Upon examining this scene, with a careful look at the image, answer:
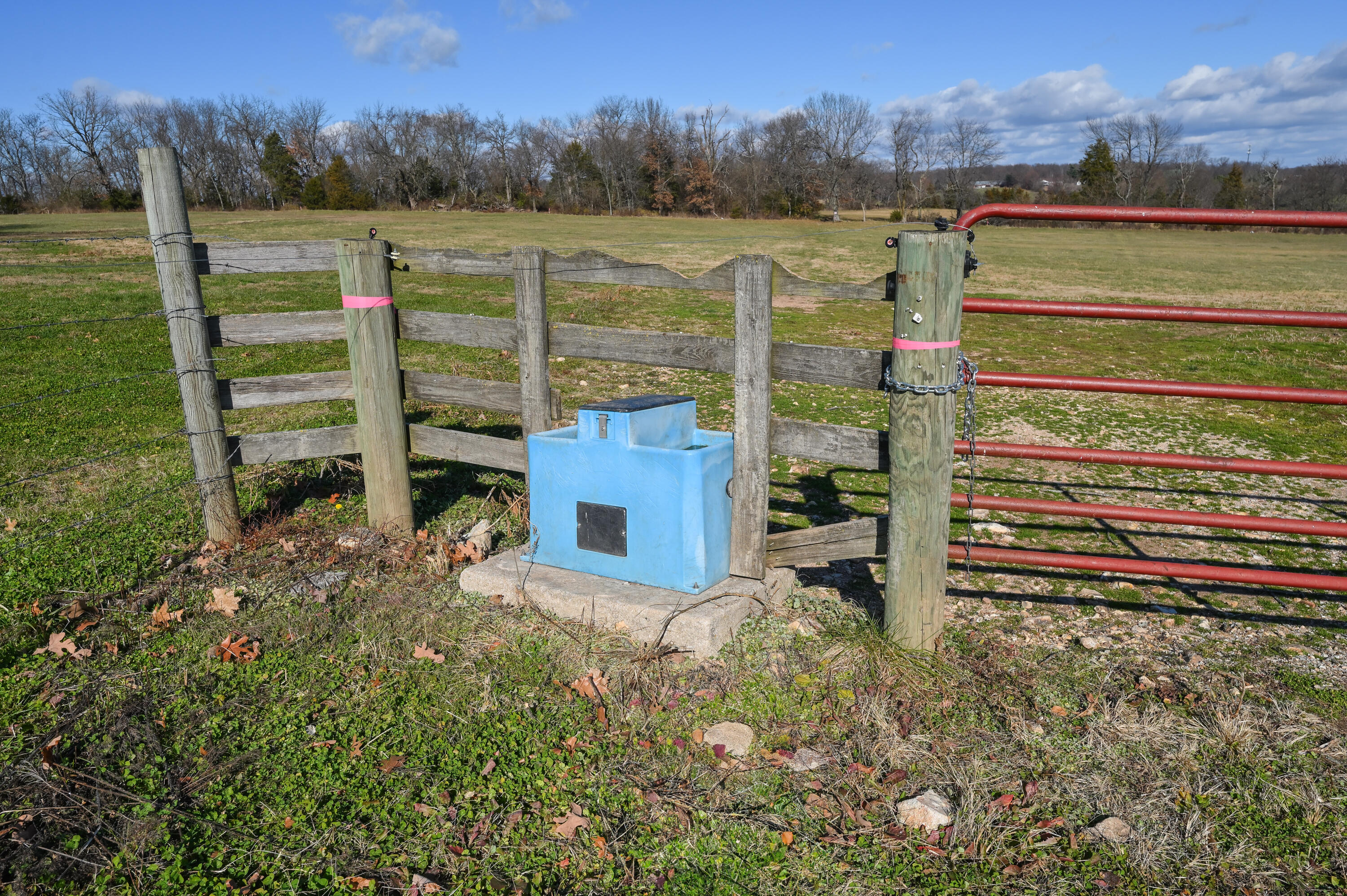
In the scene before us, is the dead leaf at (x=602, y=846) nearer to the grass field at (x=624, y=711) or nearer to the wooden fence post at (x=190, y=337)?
the grass field at (x=624, y=711)

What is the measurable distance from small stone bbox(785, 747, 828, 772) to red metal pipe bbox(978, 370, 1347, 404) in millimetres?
1768

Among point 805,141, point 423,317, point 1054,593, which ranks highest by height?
point 805,141

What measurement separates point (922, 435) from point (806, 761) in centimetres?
150

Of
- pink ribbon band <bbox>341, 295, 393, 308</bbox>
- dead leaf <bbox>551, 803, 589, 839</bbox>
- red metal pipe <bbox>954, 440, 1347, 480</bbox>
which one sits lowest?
dead leaf <bbox>551, 803, 589, 839</bbox>

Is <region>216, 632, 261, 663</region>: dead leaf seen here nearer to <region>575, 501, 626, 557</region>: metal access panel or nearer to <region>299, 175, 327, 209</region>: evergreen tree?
<region>575, 501, 626, 557</region>: metal access panel

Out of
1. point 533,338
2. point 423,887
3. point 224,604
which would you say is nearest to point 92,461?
point 224,604

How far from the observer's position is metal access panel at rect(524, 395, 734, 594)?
4.23 metres

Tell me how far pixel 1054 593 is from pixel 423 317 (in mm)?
4195

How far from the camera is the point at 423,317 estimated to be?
5.51 meters

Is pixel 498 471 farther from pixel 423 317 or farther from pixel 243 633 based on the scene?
pixel 243 633

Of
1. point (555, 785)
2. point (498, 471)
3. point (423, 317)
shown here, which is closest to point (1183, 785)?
point (555, 785)

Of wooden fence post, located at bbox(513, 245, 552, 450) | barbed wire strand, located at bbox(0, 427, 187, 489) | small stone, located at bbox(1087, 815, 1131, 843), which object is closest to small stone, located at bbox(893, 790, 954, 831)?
small stone, located at bbox(1087, 815, 1131, 843)

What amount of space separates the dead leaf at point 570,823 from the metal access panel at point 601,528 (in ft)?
5.25

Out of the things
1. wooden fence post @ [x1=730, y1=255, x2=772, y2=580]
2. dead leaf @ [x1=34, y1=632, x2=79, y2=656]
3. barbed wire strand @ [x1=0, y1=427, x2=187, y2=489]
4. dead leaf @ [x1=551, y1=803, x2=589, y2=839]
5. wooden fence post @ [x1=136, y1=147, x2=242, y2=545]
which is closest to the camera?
dead leaf @ [x1=551, y1=803, x2=589, y2=839]
